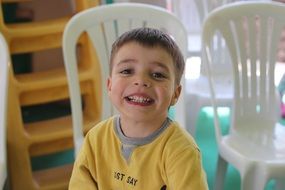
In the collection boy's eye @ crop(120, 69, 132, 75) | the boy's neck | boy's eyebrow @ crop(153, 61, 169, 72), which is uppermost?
boy's eyebrow @ crop(153, 61, 169, 72)

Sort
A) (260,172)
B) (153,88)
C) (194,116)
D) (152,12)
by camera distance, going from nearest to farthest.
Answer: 1. (153,88)
2. (260,172)
3. (152,12)
4. (194,116)

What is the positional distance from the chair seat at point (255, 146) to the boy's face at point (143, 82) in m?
0.68

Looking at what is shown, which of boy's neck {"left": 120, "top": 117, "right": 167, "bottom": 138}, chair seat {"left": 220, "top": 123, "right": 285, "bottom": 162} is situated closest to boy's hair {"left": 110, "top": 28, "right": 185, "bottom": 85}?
boy's neck {"left": 120, "top": 117, "right": 167, "bottom": 138}

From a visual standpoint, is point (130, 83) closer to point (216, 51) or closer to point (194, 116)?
point (194, 116)

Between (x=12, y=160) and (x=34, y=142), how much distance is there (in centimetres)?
12

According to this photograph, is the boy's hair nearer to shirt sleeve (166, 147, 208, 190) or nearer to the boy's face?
the boy's face

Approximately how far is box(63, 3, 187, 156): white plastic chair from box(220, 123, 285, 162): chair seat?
210 millimetres

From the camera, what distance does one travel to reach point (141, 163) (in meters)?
1.08

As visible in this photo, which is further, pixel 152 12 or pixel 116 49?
pixel 152 12

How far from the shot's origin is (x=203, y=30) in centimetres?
181

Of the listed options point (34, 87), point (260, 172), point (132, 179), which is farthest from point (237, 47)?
point (132, 179)

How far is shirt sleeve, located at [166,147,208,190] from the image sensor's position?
1007 mm

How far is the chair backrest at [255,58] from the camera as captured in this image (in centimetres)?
189

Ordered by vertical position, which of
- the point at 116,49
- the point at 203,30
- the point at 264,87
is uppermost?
the point at 116,49
